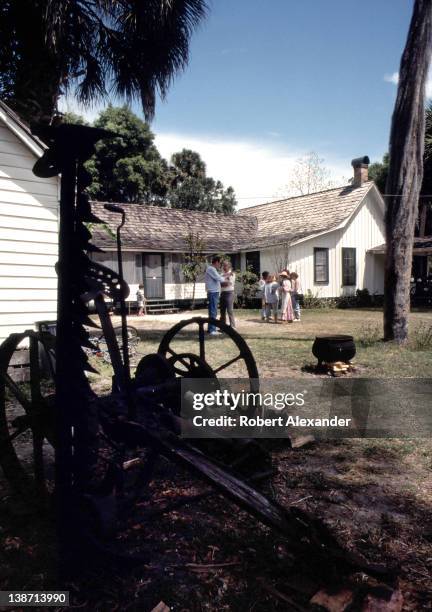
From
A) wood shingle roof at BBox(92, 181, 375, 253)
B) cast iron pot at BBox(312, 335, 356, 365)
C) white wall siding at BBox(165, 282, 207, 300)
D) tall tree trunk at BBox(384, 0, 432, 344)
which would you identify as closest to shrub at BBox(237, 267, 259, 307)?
wood shingle roof at BBox(92, 181, 375, 253)

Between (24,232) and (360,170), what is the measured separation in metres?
19.9

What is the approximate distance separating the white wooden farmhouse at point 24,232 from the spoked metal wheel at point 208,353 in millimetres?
2130

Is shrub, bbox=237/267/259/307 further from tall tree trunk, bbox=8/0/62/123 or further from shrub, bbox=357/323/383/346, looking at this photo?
tall tree trunk, bbox=8/0/62/123

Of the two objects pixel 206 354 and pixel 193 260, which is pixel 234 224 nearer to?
pixel 193 260

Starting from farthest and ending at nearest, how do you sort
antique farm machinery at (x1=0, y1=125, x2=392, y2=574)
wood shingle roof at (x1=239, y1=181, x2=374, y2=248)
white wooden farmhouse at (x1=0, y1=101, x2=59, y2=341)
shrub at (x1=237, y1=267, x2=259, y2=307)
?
wood shingle roof at (x1=239, y1=181, x2=374, y2=248)
shrub at (x1=237, y1=267, x2=259, y2=307)
white wooden farmhouse at (x1=0, y1=101, x2=59, y2=341)
antique farm machinery at (x1=0, y1=125, x2=392, y2=574)

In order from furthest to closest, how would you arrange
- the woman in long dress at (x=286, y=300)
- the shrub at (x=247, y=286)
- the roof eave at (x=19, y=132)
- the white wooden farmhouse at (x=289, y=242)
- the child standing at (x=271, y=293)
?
the shrub at (x=247, y=286) < the white wooden farmhouse at (x=289, y=242) < the woman in long dress at (x=286, y=300) < the child standing at (x=271, y=293) < the roof eave at (x=19, y=132)

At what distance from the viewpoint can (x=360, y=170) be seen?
23516 millimetres

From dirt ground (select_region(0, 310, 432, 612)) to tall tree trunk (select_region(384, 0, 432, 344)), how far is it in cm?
567

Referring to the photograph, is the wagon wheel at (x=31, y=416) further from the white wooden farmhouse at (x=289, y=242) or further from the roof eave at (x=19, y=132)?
the white wooden farmhouse at (x=289, y=242)

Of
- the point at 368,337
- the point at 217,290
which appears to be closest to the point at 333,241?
the point at 368,337

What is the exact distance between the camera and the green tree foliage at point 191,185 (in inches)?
1468

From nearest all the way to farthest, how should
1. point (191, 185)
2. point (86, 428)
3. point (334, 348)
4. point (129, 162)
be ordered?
point (86, 428) → point (334, 348) → point (129, 162) → point (191, 185)

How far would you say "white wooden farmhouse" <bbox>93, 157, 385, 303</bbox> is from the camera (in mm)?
20797

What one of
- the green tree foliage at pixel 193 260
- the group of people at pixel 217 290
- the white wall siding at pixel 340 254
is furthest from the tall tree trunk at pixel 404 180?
the green tree foliage at pixel 193 260
